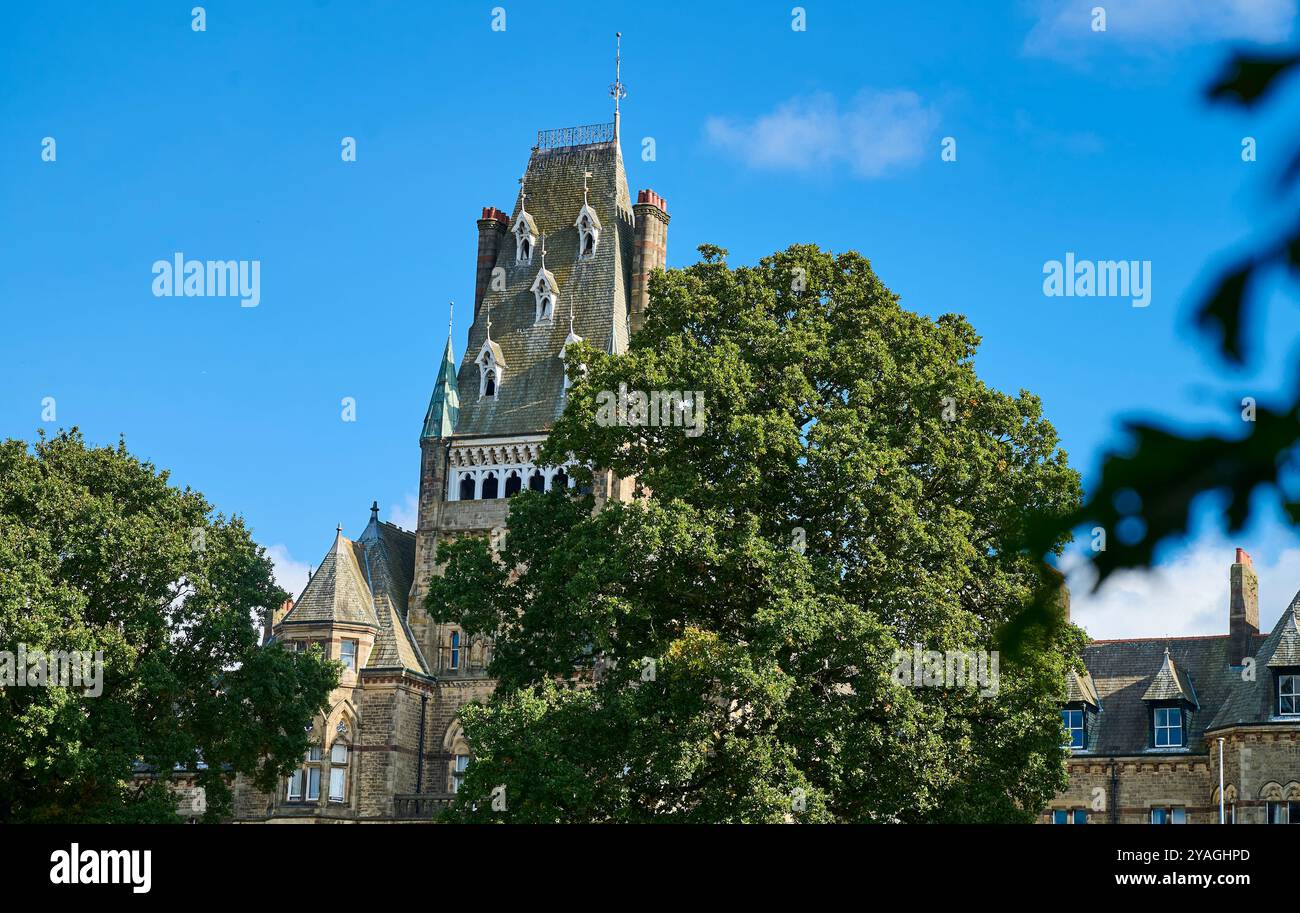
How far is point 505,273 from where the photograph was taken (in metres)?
70.1

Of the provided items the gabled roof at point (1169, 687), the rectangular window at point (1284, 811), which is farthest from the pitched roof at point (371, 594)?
the rectangular window at point (1284, 811)

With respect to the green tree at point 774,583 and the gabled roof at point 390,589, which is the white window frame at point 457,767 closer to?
the gabled roof at point 390,589

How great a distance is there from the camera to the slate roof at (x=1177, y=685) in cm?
4878

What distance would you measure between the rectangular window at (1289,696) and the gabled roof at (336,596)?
1235 inches

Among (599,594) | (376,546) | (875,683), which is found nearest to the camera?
(875,683)

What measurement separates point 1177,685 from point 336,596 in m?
29.1

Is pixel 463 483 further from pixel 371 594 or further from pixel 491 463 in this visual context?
pixel 371 594

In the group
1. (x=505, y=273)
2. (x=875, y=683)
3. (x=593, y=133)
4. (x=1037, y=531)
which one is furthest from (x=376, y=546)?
(x=1037, y=531)

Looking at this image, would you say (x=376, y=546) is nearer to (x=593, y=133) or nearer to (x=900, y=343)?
(x=593, y=133)

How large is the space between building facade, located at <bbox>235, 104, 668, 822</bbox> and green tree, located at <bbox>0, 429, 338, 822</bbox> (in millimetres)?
12784

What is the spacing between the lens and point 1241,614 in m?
51.6
